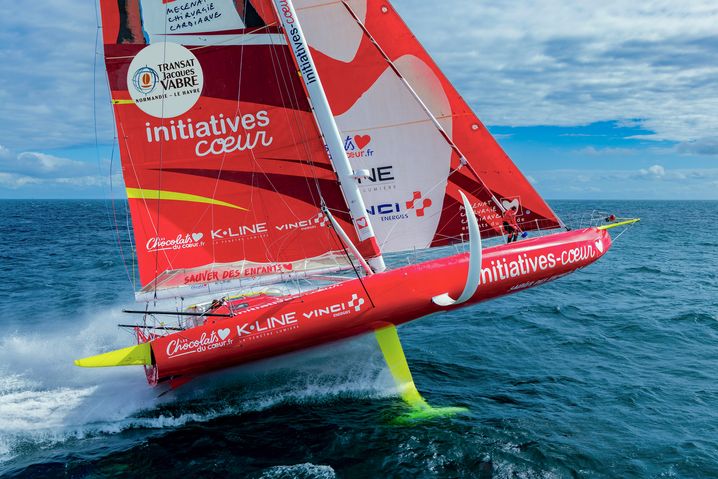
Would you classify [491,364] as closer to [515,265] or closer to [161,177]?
[515,265]

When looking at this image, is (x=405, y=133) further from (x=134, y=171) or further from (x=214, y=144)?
(x=134, y=171)

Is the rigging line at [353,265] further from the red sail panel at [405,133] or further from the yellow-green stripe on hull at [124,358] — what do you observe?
the yellow-green stripe on hull at [124,358]

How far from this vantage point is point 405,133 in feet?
34.3

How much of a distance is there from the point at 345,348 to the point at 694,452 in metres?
6.27

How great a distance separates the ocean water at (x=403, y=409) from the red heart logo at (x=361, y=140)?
394cm

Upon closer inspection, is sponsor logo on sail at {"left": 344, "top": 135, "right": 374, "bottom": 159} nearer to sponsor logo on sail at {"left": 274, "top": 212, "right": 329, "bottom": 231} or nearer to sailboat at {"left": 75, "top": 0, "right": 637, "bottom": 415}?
sailboat at {"left": 75, "top": 0, "right": 637, "bottom": 415}

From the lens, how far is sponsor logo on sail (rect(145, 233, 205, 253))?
390 inches

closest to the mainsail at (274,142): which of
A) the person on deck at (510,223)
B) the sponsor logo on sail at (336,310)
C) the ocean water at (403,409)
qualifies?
the person on deck at (510,223)

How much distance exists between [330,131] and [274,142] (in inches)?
43.2

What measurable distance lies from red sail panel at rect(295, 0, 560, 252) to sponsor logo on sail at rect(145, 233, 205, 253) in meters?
3.36

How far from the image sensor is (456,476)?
25.6ft

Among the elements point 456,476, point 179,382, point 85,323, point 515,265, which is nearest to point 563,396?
point 515,265

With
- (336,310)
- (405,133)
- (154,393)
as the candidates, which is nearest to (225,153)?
(405,133)

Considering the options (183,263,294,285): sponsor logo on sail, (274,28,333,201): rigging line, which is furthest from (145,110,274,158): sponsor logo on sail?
(183,263,294,285): sponsor logo on sail
